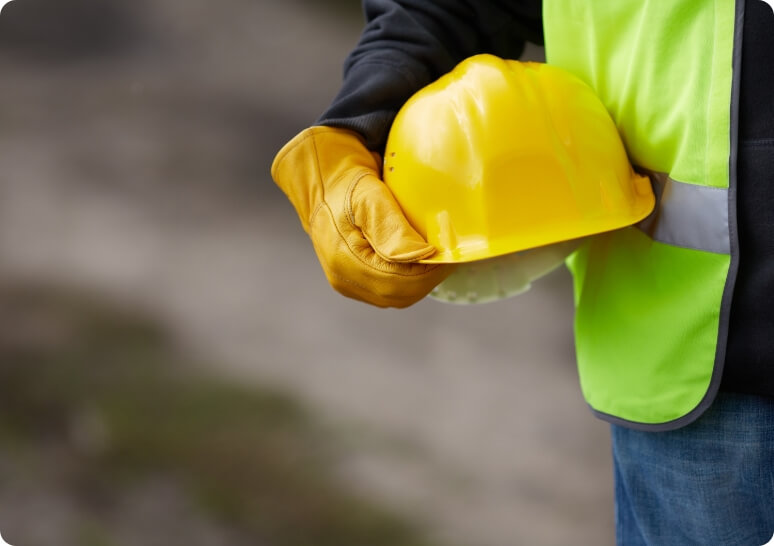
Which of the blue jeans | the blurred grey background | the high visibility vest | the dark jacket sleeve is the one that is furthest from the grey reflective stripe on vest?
the blurred grey background

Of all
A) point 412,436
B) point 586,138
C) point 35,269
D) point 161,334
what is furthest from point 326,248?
point 35,269

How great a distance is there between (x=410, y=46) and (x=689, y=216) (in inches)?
13.6

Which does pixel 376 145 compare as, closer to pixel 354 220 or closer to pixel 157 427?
pixel 354 220

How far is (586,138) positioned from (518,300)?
52.8 inches

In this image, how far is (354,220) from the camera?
70 cm

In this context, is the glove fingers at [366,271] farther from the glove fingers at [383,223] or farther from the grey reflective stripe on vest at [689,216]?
the grey reflective stripe on vest at [689,216]

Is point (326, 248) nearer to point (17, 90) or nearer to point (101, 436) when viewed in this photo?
point (101, 436)

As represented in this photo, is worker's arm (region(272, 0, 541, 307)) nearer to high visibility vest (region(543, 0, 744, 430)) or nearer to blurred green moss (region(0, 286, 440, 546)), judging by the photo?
high visibility vest (region(543, 0, 744, 430))

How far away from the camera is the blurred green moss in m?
1.85

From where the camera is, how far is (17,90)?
224cm

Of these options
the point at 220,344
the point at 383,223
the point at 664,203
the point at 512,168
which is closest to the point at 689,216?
the point at 664,203

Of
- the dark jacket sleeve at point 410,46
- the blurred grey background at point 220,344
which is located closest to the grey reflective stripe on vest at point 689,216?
the dark jacket sleeve at point 410,46

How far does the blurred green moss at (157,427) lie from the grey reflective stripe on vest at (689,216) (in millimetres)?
1304

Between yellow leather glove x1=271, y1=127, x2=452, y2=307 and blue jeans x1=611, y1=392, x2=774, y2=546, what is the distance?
27 cm
